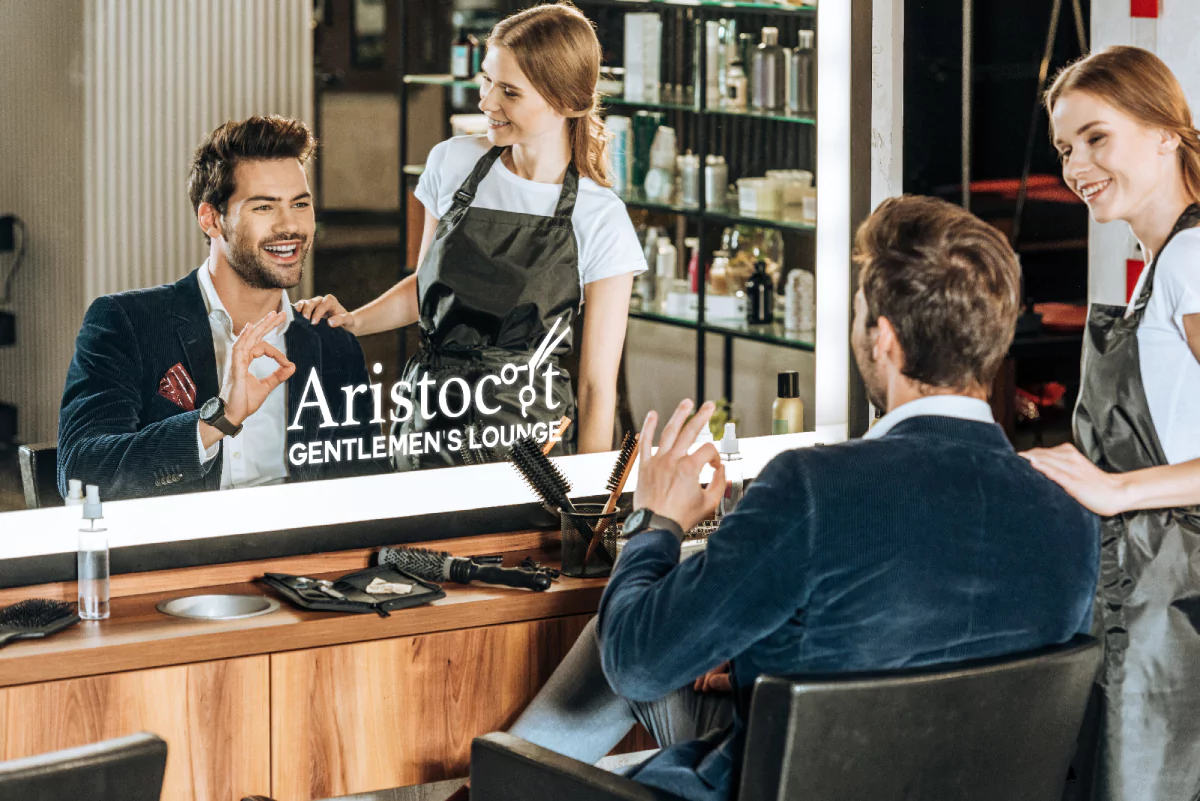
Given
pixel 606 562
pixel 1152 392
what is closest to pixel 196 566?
pixel 606 562

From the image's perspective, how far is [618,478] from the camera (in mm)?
2820

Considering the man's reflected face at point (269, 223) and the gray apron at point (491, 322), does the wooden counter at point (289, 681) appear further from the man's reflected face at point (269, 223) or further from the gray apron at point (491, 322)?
the man's reflected face at point (269, 223)

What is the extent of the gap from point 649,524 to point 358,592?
26.9 inches

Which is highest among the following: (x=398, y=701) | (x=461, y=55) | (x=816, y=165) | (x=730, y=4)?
(x=730, y=4)

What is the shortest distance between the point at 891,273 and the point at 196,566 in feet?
4.55

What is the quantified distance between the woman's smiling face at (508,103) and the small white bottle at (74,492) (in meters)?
0.95

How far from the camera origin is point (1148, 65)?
2.62 metres

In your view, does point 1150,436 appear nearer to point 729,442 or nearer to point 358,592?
point 729,442

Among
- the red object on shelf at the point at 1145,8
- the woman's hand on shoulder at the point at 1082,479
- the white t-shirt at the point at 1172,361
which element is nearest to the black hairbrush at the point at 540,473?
the woman's hand on shoulder at the point at 1082,479

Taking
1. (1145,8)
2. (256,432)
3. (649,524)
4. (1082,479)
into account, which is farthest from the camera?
(1145,8)

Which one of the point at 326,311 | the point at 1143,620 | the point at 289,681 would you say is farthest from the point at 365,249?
the point at 1143,620

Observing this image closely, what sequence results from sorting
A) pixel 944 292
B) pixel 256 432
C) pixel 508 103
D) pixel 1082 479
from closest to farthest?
pixel 944 292
pixel 1082 479
pixel 256 432
pixel 508 103

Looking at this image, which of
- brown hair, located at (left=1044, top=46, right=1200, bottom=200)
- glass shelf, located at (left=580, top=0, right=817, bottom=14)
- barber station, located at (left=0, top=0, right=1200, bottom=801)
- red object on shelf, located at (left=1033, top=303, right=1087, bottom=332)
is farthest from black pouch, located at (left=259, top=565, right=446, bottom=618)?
red object on shelf, located at (left=1033, top=303, right=1087, bottom=332)

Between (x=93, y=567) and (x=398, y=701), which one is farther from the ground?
(x=93, y=567)
